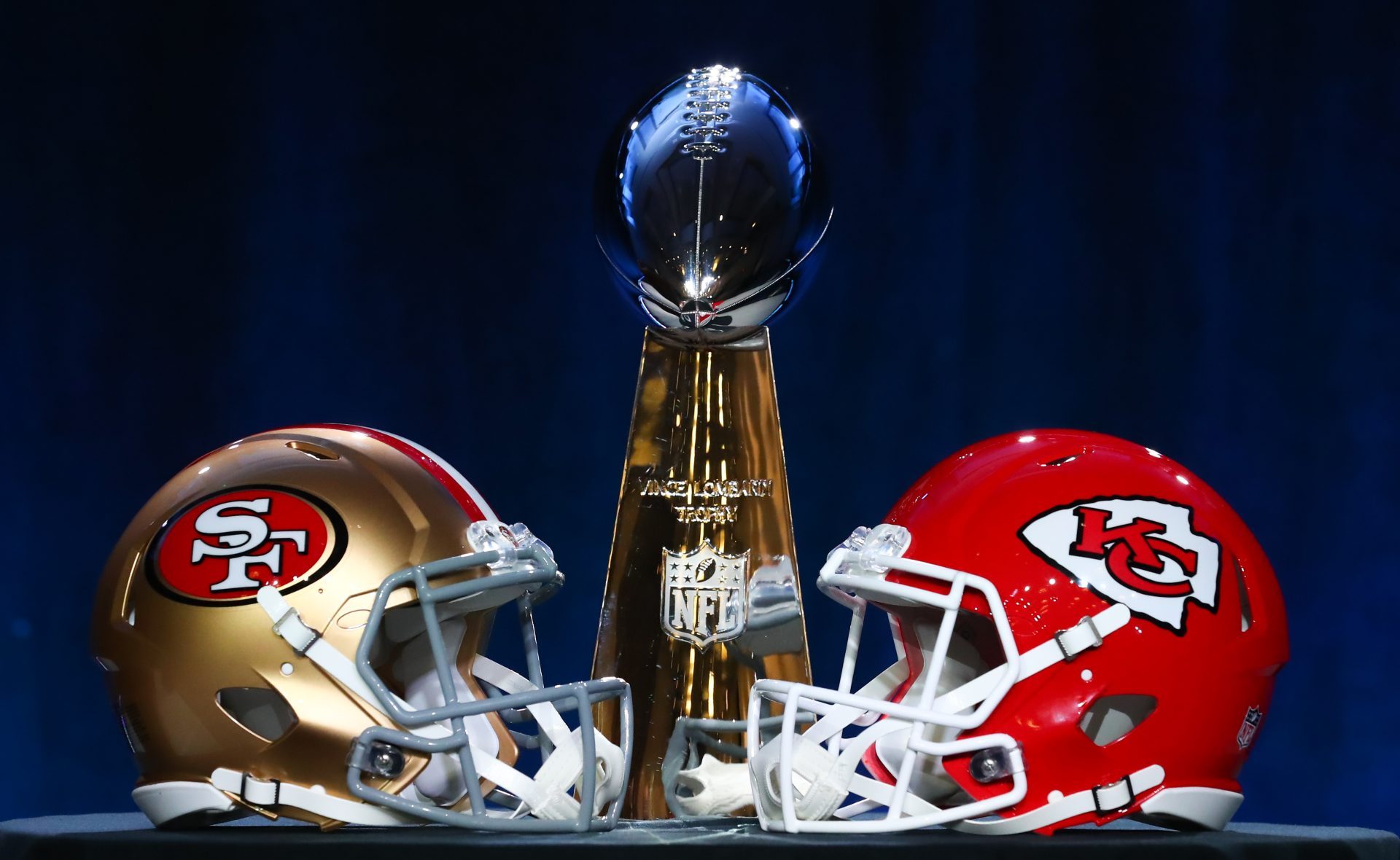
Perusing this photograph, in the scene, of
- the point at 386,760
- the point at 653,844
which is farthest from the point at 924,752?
the point at 386,760

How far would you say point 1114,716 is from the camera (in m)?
1.52

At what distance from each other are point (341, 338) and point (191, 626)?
1119mm

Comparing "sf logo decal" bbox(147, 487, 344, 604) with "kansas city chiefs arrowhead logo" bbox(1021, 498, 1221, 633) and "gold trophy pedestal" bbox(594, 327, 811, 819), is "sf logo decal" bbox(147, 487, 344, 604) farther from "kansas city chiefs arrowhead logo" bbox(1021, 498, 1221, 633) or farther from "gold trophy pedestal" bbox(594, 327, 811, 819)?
"kansas city chiefs arrowhead logo" bbox(1021, 498, 1221, 633)

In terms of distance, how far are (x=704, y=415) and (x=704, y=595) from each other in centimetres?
21

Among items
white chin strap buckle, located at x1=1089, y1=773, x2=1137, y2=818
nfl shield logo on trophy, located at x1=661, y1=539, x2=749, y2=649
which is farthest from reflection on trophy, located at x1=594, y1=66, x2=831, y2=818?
white chin strap buckle, located at x1=1089, y1=773, x2=1137, y2=818

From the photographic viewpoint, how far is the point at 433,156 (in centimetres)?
258

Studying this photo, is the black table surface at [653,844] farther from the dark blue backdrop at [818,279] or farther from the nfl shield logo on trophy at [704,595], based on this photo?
the dark blue backdrop at [818,279]

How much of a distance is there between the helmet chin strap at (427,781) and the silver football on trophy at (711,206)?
493mm

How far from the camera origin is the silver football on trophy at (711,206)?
1.72 m

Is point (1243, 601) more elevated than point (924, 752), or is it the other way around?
point (1243, 601)

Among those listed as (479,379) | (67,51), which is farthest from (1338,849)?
(67,51)

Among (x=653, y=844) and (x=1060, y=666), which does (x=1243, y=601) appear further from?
(x=653, y=844)

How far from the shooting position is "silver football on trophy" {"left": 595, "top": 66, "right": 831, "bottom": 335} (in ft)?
5.63

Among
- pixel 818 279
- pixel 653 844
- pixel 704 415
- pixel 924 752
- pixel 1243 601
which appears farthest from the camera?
pixel 818 279
